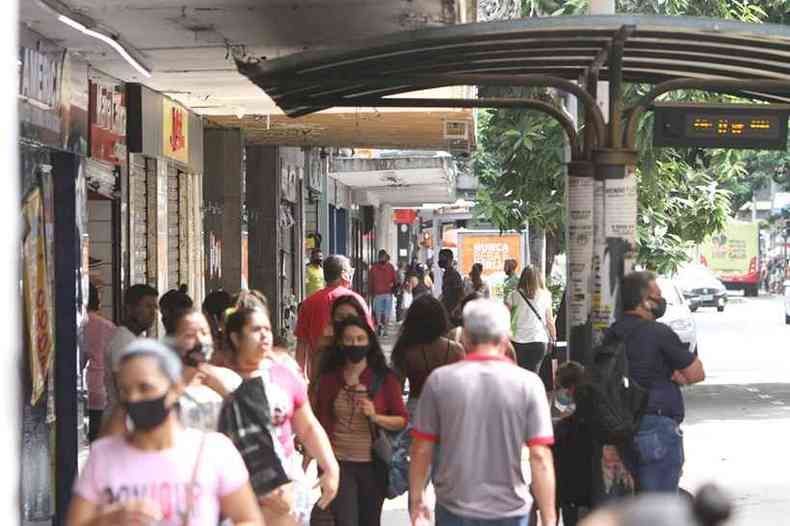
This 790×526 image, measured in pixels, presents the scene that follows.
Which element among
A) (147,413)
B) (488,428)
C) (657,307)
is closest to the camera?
(147,413)

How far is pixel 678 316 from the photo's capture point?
25172 mm

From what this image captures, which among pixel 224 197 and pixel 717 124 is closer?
pixel 717 124

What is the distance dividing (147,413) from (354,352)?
3.58 meters

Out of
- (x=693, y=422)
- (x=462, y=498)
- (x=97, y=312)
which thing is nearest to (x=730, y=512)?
(x=462, y=498)

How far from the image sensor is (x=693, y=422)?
18.4 meters

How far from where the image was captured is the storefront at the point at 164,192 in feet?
52.3

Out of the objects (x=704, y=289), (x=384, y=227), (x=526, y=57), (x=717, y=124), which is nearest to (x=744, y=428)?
(x=717, y=124)

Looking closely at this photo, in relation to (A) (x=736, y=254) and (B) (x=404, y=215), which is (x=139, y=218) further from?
(A) (x=736, y=254)

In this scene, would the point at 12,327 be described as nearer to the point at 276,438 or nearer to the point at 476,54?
the point at 276,438

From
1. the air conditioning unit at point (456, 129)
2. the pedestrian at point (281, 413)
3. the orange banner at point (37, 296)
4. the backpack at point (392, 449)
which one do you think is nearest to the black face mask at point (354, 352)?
Answer: the backpack at point (392, 449)

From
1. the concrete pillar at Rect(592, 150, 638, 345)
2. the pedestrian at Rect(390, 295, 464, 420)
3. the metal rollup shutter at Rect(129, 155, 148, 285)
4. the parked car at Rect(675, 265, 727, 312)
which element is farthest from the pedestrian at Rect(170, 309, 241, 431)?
the parked car at Rect(675, 265, 727, 312)

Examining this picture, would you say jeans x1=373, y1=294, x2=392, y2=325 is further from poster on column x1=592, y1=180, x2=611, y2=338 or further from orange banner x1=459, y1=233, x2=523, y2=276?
poster on column x1=592, y1=180, x2=611, y2=338

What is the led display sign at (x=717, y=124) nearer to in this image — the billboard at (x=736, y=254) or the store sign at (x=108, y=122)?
the store sign at (x=108, y=122)

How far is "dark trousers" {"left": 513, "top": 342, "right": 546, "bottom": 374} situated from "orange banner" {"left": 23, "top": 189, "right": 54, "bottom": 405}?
738 cm
